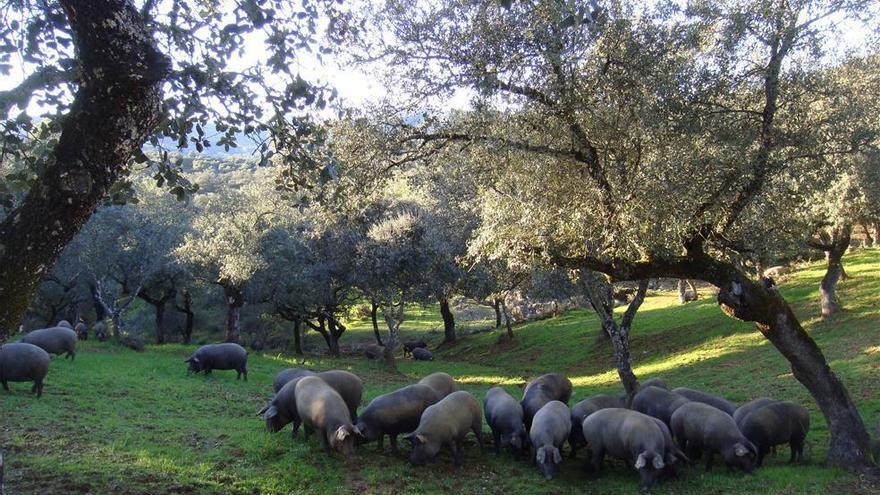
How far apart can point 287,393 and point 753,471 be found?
985cm

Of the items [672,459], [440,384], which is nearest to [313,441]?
[440,384]

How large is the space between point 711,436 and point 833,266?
20427 millimetres

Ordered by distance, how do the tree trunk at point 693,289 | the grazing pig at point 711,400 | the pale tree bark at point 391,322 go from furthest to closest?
the tree trunk at point 693,289
the pale tree bark at point 391,322
the grazing pig at point 711,400

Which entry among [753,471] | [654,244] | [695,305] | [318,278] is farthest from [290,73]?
[695,305]

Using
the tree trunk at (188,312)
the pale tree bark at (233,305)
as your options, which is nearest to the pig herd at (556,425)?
the pale tree bark at (233,305)

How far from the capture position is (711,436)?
12.8 m

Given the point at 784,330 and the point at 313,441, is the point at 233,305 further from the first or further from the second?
the point at 784,330

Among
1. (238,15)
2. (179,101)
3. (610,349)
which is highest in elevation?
(238,15)

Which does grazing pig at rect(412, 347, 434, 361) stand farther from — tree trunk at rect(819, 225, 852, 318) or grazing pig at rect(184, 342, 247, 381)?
Answer: tree trunk at rect(819, 225, 852, 318)

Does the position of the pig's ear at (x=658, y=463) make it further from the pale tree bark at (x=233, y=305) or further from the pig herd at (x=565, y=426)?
the pale tree bark at (x=233, y=305)

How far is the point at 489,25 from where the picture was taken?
1256cm

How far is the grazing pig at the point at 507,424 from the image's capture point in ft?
45.0

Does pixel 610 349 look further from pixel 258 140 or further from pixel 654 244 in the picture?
pixel 258 140

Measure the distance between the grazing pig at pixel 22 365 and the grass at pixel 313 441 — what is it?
510mm
